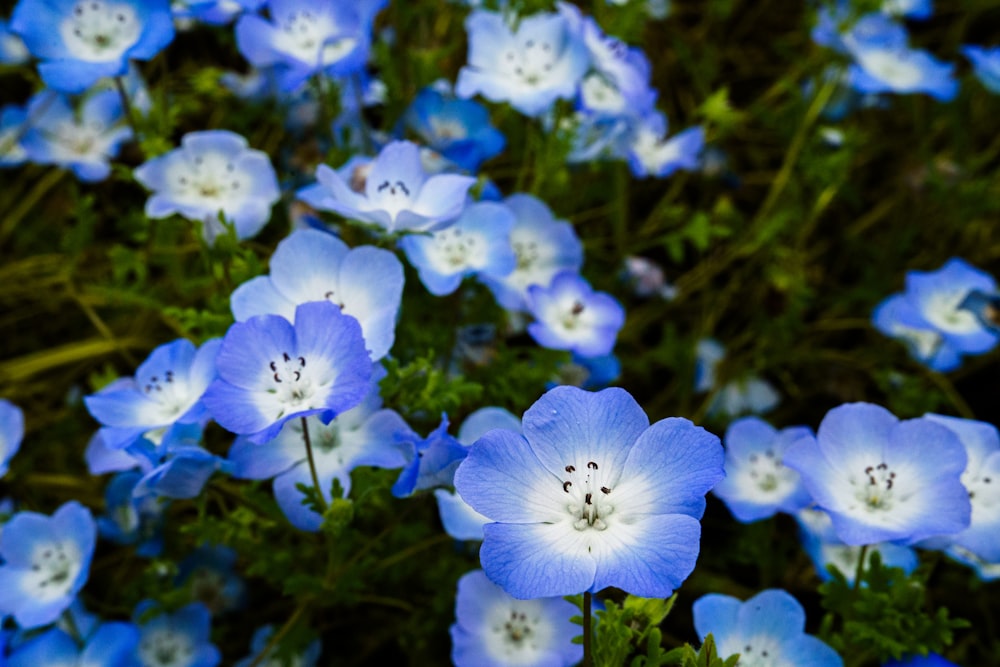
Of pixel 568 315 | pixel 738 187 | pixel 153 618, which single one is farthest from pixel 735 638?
pixel 738 187

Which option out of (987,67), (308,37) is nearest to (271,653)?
(308,37)

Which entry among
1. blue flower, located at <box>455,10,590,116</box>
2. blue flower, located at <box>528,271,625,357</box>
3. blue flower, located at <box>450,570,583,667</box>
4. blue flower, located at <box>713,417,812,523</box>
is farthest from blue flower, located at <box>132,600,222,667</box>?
blue flower, located at <box>455,10,590,116</box>

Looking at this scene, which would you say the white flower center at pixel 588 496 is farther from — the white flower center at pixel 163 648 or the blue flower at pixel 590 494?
the white flower center at pixel 163 648

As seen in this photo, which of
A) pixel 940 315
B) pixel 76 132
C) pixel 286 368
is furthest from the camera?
pixel 76 132

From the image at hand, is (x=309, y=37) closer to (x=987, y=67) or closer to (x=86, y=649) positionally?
(x=86, y=649)

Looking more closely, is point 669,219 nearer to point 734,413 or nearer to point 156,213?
point 734,413

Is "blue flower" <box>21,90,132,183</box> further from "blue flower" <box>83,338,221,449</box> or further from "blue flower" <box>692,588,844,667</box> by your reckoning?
"blue flower" <box>692,588,844,667</box>
